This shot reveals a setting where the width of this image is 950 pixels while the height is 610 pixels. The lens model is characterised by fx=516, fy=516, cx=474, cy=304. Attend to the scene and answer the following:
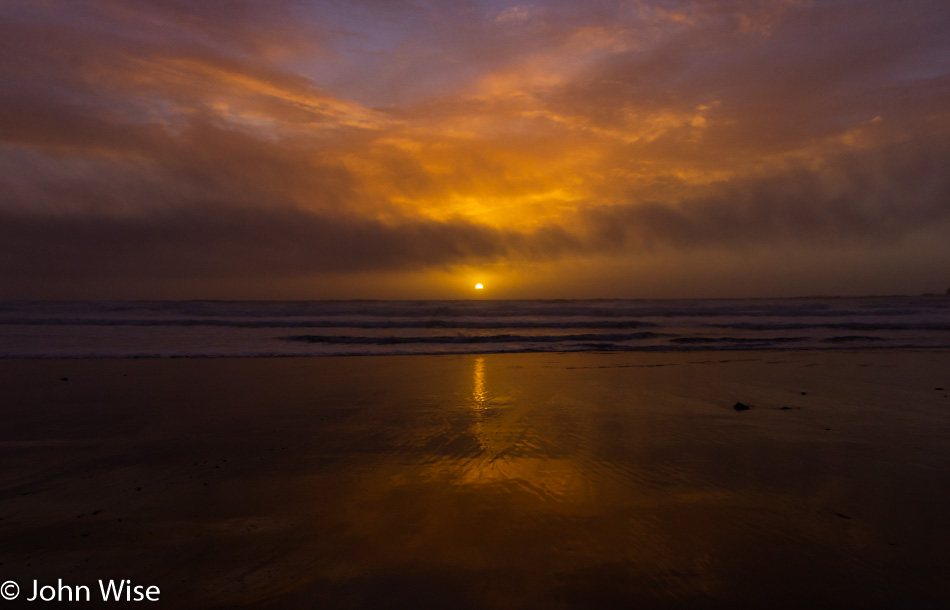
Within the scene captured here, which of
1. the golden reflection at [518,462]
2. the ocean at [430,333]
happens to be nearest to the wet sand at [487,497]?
the golden reflection at [518,462]

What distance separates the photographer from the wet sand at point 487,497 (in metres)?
2.80

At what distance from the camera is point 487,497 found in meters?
3.92

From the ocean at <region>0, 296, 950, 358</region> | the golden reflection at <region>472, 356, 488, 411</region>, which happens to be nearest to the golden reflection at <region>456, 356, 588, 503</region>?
the golden reflection at <region>472, 356, 488, 411</region>

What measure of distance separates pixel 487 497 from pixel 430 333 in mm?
17034

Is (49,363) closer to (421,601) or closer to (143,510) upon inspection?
(143,510)

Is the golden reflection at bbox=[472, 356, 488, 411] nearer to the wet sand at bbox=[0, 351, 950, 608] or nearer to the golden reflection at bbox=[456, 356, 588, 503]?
the wet sand at bbox=[0, 351, 950, 608]

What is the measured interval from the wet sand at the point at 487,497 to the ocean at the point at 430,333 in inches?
284

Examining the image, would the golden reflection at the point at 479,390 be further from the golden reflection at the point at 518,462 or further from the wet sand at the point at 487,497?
the golden reflection at the point at 518,462

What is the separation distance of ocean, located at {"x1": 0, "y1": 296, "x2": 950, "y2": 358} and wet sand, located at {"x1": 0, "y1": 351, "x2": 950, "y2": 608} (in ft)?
23.7

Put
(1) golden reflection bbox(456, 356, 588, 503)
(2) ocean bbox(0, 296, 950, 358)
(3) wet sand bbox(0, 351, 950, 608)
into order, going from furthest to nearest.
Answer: (2) ocean bbox(0, 296, 950, 358)
(1) golden reflection bbox(456, 356, 588, 503)
(3) wet sand bbox(0, 351, 950, 608)

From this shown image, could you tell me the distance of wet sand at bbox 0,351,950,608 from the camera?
2.80 m

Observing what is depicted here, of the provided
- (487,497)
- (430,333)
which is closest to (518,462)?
(487,497)

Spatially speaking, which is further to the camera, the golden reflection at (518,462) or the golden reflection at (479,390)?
the golden reflection at (479,390)

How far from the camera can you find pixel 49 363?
39.3 feet
